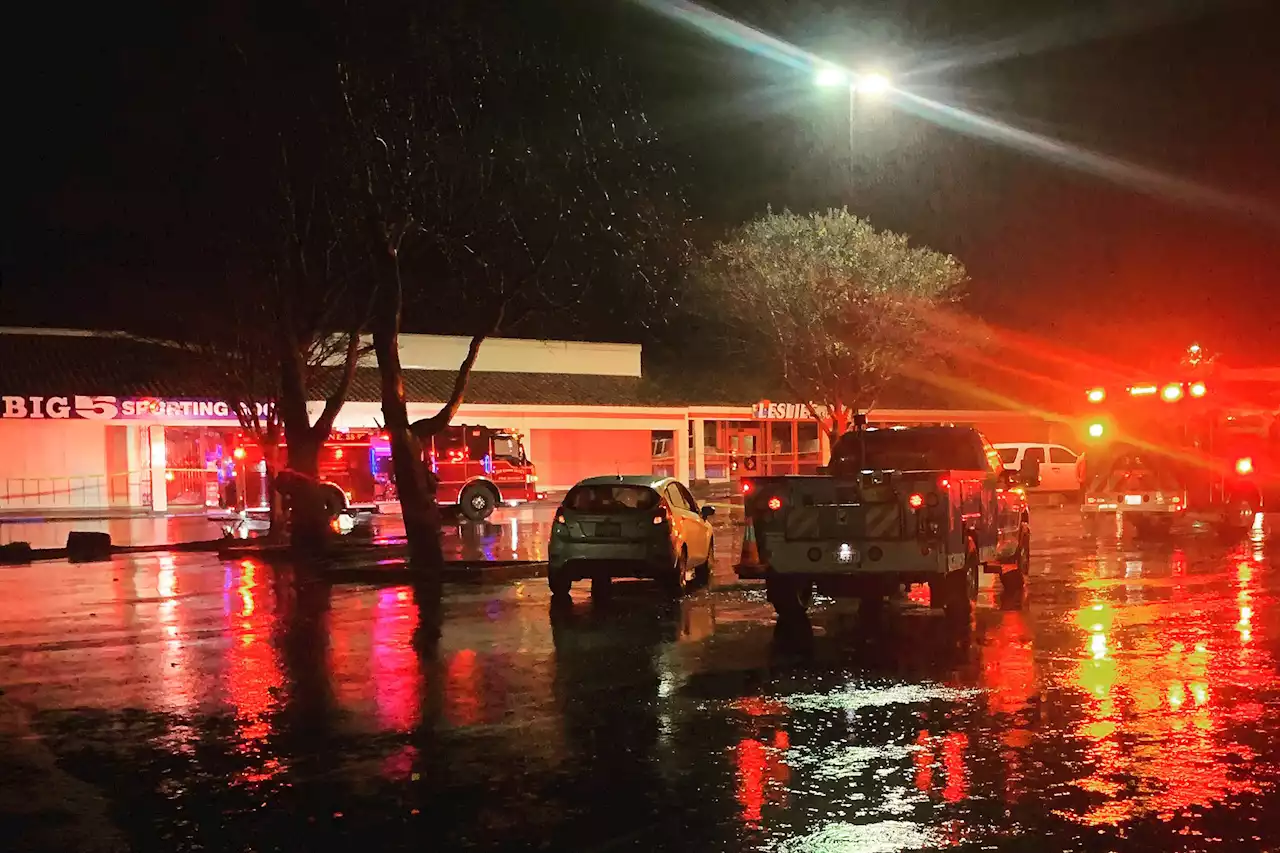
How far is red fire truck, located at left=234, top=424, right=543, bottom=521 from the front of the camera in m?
31.2

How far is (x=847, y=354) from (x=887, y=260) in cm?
269

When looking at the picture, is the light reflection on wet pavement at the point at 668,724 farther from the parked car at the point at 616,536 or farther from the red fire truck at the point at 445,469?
the red fire truck at the point at 445,469

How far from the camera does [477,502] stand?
32.4m

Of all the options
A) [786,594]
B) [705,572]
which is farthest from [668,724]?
[705,572]

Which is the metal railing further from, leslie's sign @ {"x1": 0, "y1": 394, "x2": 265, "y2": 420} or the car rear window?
the car rear window

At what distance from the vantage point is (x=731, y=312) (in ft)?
113

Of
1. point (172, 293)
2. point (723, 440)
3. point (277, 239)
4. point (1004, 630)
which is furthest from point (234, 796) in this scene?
point (723, 440)

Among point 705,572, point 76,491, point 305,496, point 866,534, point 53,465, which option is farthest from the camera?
point 76,491

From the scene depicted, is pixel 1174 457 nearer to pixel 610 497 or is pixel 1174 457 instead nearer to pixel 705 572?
pixel 705 572

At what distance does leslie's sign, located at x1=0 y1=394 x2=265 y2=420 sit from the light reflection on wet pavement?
21805mm

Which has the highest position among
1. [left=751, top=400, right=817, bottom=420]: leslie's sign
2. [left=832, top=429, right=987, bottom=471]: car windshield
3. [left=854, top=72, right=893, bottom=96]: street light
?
[left=854, top=72, right=893, bottom=96]: street light

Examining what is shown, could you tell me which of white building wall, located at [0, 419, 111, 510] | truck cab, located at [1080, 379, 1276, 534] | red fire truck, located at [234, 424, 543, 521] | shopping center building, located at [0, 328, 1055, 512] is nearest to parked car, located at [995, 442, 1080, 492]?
shopping center building, located at [0, 328, 1055, 512]

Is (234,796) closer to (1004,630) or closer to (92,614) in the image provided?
(1004,630)

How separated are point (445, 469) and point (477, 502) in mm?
1189
